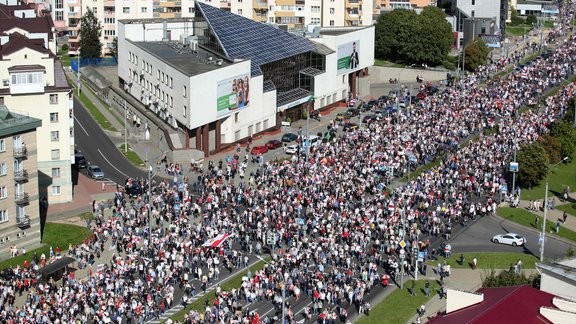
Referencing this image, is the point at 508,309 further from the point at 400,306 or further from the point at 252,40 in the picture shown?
the point at 252,40

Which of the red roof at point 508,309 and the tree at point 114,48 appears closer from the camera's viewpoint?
the red roof at point 508,309

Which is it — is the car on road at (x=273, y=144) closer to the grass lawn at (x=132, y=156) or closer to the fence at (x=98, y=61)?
the grass lawn at (x=132, y=156)

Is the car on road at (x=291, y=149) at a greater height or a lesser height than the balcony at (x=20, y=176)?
lesser

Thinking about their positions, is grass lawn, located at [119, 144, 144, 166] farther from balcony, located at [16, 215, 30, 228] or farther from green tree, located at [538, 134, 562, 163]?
green tree, located at [538, 134, 562, 163]

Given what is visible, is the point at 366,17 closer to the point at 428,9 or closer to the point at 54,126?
the point at 428,9

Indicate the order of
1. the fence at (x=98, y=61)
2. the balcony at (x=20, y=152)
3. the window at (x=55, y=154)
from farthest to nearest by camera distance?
the fence at (x=98, y=61)
the window at (x=55, y=154)
the balcony at (x=20, y=152)

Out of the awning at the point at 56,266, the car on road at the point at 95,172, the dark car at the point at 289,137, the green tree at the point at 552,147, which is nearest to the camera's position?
the awning at the point at 56,266

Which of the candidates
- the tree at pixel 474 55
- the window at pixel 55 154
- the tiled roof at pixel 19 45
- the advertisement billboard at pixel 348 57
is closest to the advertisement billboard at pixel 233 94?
the window at pixel 55 154

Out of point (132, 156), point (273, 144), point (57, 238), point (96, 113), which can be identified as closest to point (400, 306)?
point (57, 238)
